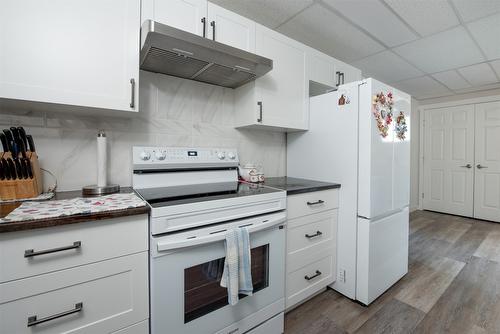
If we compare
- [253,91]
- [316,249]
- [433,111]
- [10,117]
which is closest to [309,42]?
[253,91]

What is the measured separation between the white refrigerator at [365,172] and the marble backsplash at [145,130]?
2.01 ft

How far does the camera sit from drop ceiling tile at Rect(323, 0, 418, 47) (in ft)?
5.58

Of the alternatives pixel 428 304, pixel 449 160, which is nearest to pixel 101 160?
pixel 428 304

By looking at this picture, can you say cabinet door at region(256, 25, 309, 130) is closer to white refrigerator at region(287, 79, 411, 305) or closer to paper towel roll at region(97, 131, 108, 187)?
white refrigerator at region(287, 79, 411, 305)

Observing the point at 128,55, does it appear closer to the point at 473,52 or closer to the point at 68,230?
the point at 68,230

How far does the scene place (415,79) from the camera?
11.0 feet

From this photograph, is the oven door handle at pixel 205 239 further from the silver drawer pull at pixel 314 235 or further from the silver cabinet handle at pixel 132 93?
the silver cabinet handle at pixel 132 93

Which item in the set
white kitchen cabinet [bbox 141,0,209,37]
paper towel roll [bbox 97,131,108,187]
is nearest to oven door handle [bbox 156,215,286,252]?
paper towel roll [bbox 97,131,108,187]

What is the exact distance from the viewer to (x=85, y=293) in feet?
3.03

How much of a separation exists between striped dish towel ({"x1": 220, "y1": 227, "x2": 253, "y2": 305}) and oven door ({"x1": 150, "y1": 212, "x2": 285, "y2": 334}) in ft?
0.16

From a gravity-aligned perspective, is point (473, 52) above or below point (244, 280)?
above

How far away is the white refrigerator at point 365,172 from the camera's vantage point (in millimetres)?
1688

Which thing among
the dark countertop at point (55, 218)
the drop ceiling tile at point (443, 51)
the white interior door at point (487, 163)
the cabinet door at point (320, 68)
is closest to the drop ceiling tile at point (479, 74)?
the drop ceiling tile at point (443, 51)

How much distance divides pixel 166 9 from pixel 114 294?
1.48 meters
